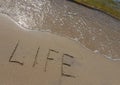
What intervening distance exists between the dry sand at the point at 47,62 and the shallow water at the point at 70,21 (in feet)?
0.96

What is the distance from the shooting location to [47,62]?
19.3 feet

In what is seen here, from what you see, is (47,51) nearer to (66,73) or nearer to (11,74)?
(66,73)

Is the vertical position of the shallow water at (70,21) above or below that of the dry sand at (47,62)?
above

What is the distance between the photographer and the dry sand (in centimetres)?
547

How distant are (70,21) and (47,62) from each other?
6.52 ft

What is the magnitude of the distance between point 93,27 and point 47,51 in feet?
6.04

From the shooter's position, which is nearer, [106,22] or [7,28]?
[7,28]

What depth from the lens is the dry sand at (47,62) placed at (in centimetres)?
547

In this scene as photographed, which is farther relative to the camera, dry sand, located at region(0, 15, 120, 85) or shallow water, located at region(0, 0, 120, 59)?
shallow water, located at region(0, 0, 120, 59)

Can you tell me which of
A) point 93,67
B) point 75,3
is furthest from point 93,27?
point 93,67

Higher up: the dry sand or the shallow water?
the shallow water

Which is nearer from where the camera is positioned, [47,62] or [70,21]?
[47,62]

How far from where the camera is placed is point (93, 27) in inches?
300

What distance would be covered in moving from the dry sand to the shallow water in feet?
0.96
